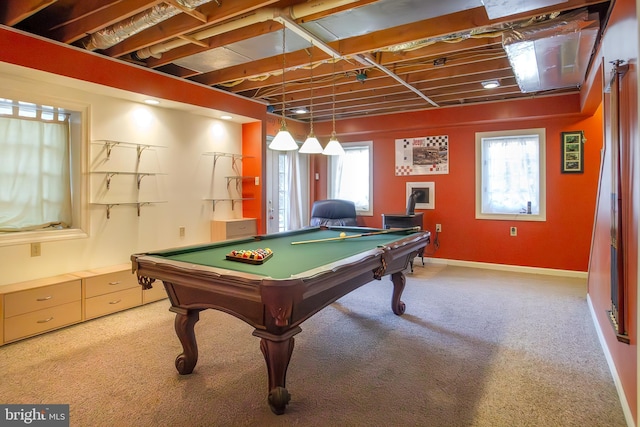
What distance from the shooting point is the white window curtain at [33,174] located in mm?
3197

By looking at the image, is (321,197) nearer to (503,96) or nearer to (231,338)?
(503,96)

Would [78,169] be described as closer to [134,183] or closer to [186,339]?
[134,183]

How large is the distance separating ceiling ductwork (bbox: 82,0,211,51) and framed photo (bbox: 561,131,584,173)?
4944 millimetres

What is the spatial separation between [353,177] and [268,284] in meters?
5.31

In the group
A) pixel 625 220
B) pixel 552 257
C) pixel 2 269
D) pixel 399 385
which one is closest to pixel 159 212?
pixel 2 269

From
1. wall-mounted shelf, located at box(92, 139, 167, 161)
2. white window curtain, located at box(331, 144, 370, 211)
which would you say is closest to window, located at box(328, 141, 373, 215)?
white window curtain, located at box(331, 144, 370, 211)

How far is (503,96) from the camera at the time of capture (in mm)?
5148

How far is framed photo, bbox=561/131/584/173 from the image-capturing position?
4.96 metres

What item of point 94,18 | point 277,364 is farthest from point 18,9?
point 277,364

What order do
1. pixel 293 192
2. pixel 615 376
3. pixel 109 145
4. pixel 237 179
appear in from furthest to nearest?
1. pixel 293 192
2. pixel 237 179
3. pixel 109 145
4. pixel 615 376

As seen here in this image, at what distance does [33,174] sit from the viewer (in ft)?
11.1

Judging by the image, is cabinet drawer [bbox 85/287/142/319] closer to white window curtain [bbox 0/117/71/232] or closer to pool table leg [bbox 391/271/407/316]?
white window curtain [bbox 0/117/71/232]

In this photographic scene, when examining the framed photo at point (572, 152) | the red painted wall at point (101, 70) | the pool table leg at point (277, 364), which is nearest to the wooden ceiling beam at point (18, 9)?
the red painted wall at point (101, 70)

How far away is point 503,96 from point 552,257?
2.41m
